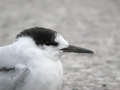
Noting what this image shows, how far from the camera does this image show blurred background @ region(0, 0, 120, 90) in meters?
5.29

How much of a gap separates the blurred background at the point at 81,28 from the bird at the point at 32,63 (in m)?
1.18

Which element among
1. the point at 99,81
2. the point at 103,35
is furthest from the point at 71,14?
the point at 99,81

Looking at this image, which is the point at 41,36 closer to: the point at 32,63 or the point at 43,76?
the point at 32,63

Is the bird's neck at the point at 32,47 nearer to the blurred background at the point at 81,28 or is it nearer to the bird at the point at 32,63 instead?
the bird at the point at 32,63

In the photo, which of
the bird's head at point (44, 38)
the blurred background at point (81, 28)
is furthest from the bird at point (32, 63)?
the blurred background at point (81, 28)

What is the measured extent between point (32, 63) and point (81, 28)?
3818mm

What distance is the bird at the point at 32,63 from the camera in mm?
3666

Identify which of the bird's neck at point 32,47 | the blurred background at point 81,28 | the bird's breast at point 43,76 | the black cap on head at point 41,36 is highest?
the blurred background at point 81,28

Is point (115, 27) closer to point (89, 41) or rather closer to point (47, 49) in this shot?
point (89, 41)

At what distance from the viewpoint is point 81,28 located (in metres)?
7.43

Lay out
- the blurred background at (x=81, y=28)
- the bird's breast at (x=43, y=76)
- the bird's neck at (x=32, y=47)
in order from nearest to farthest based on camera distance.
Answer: the bird's breast at (x=43, y=76), the bird's neck at (x=32, y=47), the blurred background at (x=81, y=28)

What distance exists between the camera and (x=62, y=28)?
24.4 ft

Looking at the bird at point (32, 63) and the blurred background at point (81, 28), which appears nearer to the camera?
the bird at point (32, 63)

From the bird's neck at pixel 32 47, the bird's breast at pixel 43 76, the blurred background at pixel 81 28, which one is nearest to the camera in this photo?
the bird's breast at pixel 43 76
